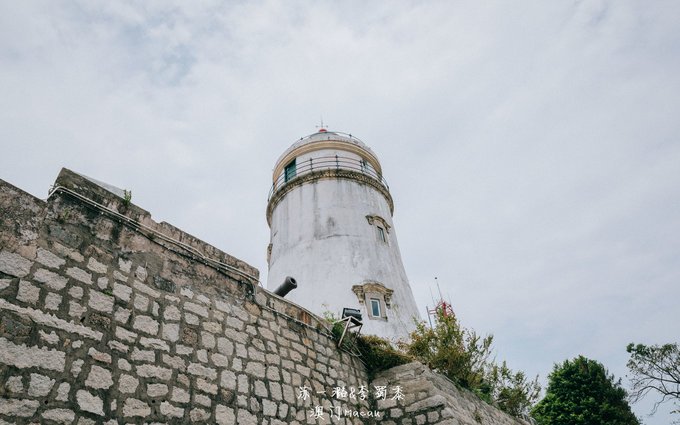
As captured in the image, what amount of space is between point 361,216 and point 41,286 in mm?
12649

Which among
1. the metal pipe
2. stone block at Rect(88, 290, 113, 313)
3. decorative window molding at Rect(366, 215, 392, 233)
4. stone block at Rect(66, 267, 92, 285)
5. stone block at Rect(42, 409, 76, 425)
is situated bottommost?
stone block at Rect(42, 409, 76, 425)

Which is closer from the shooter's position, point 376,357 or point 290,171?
point 376,357

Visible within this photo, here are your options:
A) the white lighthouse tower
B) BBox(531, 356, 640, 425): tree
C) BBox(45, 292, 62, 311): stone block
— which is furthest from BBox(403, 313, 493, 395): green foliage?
BBox(531, 356, 640, 425): tree

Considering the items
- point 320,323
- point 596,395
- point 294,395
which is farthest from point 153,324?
point 596,395

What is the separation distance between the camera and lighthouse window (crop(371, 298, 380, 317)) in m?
13.4

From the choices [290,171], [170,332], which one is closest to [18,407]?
[170,332]

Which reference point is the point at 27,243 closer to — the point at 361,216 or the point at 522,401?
the point at 522,401

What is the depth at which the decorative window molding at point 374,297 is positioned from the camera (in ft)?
44.1

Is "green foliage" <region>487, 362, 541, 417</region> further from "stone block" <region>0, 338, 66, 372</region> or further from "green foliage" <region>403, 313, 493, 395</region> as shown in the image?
"stone block" <region>0, 338, 66, 372</region>

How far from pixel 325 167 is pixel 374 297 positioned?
6.07 metres

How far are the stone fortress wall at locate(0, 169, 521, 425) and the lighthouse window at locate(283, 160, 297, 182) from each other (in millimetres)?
12253

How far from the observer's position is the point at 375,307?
1359 centimetres

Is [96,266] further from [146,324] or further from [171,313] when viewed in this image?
[171,313]

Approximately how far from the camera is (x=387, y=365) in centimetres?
726
